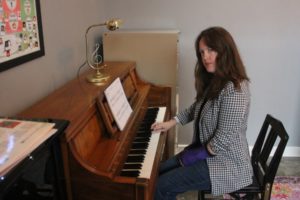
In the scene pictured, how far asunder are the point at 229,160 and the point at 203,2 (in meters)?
1.57

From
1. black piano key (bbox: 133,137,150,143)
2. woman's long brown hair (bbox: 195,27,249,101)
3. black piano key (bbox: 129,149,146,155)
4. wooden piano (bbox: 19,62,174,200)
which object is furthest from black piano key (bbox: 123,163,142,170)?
woman's long brown hair (bbox: 195,27,249,101)

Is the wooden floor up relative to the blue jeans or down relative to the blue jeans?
down

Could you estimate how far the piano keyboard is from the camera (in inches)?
54.5

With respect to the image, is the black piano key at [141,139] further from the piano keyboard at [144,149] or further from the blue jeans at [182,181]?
the blue jeans at [182,181]

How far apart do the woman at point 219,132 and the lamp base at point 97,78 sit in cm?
56

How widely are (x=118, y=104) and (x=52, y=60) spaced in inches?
18.1

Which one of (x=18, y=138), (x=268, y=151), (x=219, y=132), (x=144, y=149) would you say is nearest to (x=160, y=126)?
(x=144, y=149)

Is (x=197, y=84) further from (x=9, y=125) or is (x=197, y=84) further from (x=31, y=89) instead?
(x=9, y=125)

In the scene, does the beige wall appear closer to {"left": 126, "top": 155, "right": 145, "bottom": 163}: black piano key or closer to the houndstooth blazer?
{"left": 126, "top": 155, "right": 145, "bottom": 163}: black piano key

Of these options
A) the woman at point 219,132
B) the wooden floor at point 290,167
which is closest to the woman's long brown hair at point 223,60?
the woman at point 219,132

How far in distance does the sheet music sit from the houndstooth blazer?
43 centimetres

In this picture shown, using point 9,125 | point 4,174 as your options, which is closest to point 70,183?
point 9,125

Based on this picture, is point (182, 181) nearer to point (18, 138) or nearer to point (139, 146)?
point (139, 146)

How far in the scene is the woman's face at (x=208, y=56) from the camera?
1.64m
